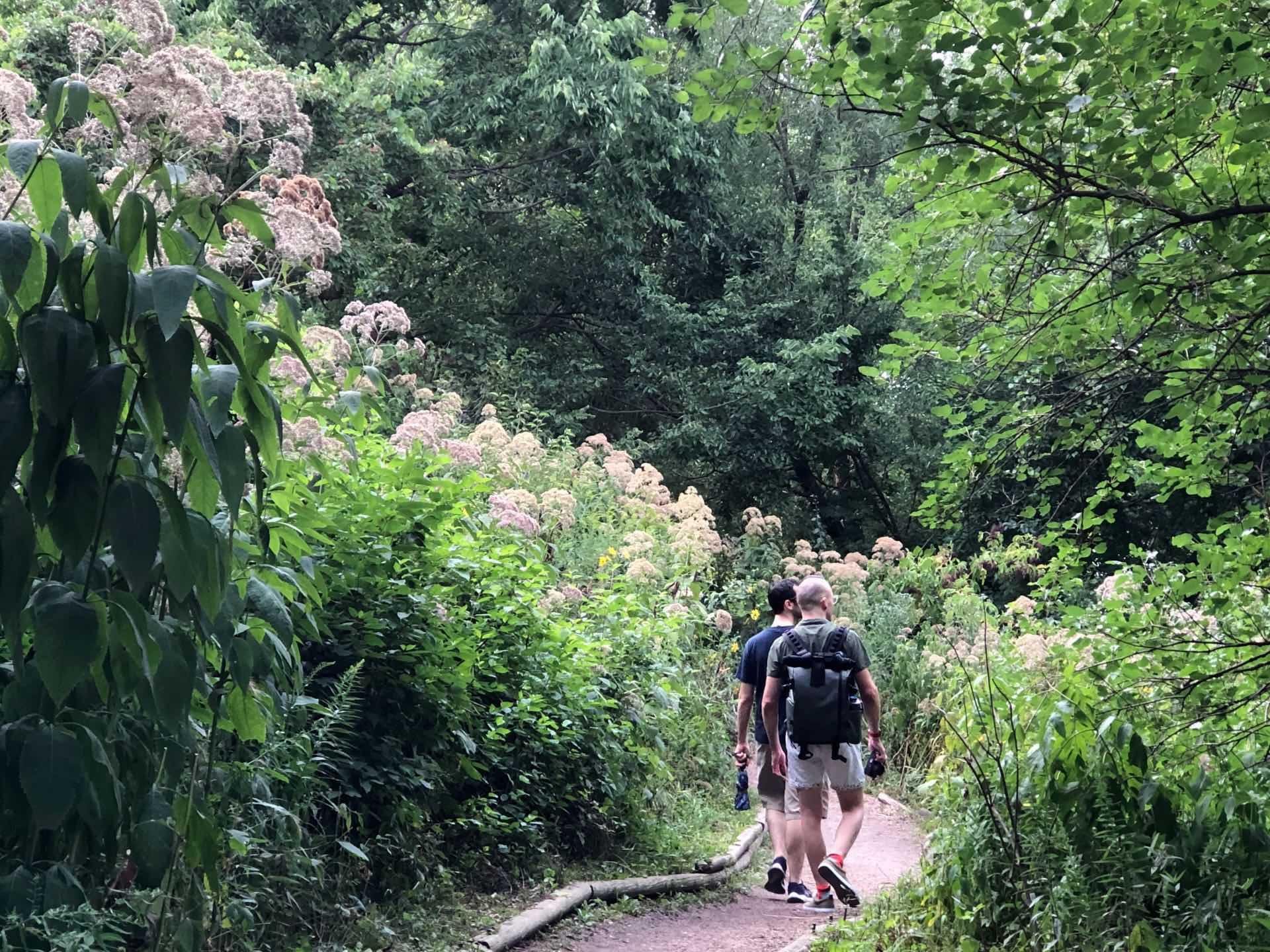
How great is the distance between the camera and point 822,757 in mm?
7492

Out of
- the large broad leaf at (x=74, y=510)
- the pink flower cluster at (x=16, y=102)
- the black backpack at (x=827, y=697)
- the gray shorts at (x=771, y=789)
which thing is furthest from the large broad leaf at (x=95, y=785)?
the gray shorts at (x=771, y=789)

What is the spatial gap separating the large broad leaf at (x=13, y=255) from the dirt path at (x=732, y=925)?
465cm

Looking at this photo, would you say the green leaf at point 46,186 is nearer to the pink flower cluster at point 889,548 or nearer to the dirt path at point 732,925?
the dirt path at point 732,925

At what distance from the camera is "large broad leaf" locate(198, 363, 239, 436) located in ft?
7.79

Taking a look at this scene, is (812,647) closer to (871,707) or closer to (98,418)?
(871,707)

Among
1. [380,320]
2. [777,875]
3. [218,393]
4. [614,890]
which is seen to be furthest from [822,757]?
[218,393]

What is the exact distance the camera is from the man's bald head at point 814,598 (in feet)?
24.8

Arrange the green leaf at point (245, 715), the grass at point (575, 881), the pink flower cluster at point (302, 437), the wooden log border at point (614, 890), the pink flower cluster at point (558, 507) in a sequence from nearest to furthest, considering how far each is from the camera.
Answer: the green leaf at point (245, 715) < the pink flower cluster at point (302, 437) < the grass at point (575, 881) < the wooden log border at point (614, 890) < the pink flower cluster at point (558, 507)

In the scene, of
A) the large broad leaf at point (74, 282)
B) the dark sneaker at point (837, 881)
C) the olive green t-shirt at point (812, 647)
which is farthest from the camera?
the olive green t-shirt at point (812, 647)

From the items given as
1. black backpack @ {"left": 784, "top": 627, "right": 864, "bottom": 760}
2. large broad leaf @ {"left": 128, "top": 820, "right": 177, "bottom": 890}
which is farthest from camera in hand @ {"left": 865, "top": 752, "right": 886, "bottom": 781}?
large broad leaf @ {"left": 128, "top": 820, "right": 177, "bottom": 890}

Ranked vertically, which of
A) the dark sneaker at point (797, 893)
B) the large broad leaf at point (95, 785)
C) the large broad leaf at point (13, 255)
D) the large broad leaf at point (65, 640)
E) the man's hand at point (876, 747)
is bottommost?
the dark sneaker at point (797, 893)

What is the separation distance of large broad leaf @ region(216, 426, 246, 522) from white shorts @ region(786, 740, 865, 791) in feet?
18.4

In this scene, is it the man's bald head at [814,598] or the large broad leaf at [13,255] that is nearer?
the large broad leaf at [13,255]

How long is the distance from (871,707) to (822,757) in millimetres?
451
